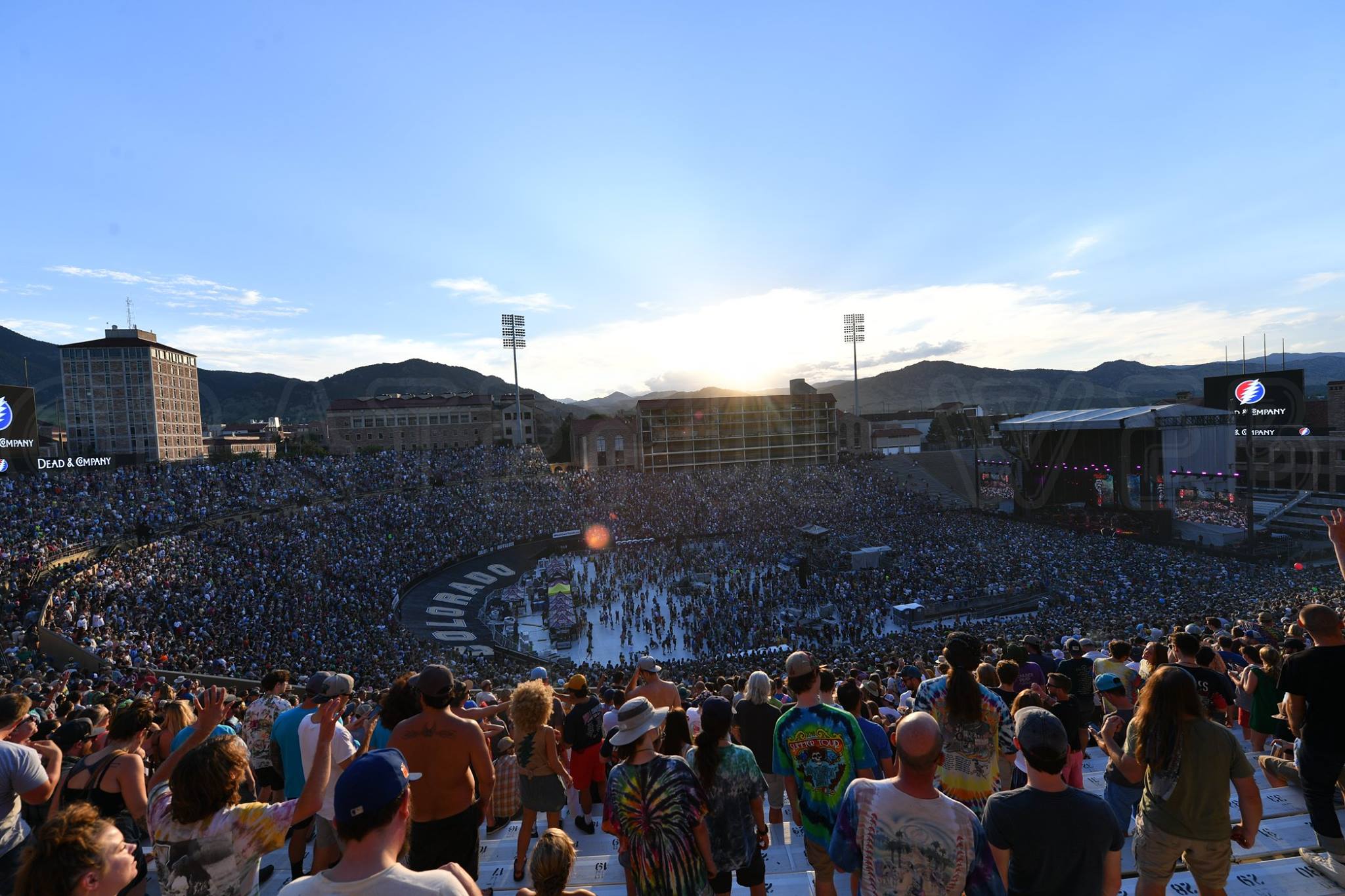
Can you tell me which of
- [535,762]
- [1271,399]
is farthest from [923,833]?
[1271,399]

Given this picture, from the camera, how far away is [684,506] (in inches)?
1688

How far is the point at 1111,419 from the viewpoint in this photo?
139 ft

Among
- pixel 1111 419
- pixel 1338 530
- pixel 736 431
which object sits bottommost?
pixel 1338 530

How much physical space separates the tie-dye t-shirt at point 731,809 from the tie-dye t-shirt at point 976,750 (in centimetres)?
111

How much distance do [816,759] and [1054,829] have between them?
1.36 m

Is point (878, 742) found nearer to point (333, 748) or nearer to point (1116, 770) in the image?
point (1116, 770)

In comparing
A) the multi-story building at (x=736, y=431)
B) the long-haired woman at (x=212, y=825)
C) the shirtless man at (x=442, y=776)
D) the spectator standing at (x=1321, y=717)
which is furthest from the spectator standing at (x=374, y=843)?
the multi-story building at (x=736, y=431)

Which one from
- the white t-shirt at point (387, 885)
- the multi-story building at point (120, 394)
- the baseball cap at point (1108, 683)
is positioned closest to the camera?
the white t-shirt at point (387, 885)

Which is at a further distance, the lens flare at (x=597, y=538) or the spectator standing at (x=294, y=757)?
the lens flare at (x=597, y=538)

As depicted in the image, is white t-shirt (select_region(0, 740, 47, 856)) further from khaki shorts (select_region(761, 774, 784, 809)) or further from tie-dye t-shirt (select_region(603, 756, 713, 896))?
khaki shorts (select_region(761, 774, 784, 809))

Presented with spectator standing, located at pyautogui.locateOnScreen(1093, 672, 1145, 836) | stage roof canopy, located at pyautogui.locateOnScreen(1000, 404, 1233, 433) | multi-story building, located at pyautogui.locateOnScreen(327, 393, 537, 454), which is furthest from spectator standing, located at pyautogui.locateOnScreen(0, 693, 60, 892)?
multi-story building, located at pyautogui.locateOnScreen(327, 393, 537, 454)

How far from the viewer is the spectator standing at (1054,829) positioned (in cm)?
261

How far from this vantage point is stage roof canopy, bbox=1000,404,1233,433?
39.9 meters

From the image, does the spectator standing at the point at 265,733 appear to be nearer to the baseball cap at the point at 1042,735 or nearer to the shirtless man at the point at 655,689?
the shirtless man at the point at 655,689
